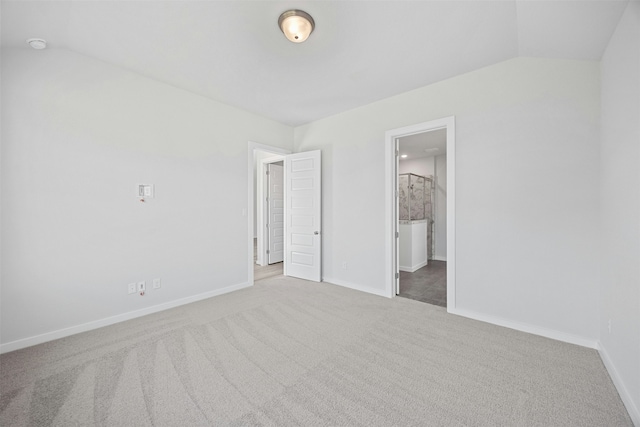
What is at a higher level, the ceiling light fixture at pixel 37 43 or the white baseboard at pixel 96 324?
the ceiling light fixture at pixel 37 43

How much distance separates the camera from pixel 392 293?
3562 millimetres

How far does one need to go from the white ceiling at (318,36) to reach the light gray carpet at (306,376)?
2572mm

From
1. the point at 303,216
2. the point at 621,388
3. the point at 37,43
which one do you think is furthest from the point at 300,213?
the point at 621,388

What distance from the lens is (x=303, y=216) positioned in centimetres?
450

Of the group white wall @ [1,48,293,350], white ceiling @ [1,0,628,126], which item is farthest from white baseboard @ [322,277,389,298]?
white ceiling @ [1,0,628,126]

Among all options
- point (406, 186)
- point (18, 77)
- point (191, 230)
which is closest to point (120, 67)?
point (18, 77)

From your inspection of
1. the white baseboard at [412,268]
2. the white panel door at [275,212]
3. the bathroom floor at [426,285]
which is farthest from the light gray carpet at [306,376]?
the white panel door at [275,212]

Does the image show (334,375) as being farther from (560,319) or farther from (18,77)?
(18,77)

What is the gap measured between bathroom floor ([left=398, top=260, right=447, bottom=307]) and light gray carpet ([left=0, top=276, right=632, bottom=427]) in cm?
65

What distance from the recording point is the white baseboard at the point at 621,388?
1.48 m

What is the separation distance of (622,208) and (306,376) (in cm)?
246

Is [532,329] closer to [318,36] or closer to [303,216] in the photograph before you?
[303,216]

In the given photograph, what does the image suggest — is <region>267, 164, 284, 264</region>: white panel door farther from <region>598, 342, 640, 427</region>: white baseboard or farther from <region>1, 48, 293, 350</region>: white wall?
<region>598, 342, 640, 427</region>: white baseboard

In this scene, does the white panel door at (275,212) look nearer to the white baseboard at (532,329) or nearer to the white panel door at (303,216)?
the white panel door at (303,216)
